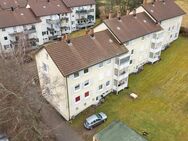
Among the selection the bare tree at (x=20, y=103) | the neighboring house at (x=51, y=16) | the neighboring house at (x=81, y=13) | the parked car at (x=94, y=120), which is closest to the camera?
the bare tree at (x=20, y=103)

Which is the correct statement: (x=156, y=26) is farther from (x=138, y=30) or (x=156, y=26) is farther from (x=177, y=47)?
(x=177, y=47)

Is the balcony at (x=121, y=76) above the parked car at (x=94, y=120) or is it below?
above

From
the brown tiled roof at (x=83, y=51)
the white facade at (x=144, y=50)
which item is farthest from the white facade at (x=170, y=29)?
the brown tiled roof at (x=83, y=51)

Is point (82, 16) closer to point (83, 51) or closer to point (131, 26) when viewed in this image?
point (131, 26)

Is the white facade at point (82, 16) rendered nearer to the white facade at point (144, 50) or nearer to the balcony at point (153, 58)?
the white facade at point (144, 50)

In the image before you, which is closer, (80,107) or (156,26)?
(80,107)

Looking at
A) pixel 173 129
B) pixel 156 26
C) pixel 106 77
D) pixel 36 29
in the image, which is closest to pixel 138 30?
pixel 156 26

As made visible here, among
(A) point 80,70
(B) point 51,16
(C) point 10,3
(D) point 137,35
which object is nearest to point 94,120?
(A) point 80,70
